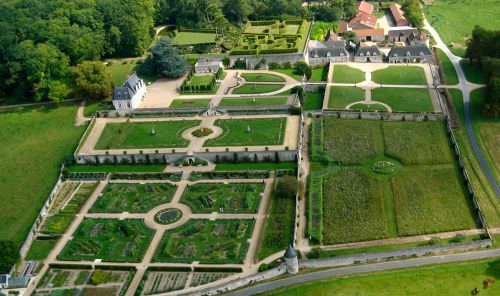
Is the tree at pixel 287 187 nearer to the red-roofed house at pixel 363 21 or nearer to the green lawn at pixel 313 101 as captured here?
the green lawn at pixel 313 101

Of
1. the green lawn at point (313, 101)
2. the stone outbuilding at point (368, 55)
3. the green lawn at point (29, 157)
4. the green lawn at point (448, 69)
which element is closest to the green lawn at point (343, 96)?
the green lawn at point (313, 101)

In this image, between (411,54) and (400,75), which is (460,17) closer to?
(411,54)

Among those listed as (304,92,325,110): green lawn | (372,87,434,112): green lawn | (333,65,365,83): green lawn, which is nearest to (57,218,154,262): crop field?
(304,92,325,110): green lawn

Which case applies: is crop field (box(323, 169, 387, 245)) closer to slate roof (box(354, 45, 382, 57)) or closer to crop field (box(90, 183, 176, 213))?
crop field (box(90, 183, 176, 213))

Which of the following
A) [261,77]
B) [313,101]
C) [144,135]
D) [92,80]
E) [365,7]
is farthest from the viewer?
[365,7]

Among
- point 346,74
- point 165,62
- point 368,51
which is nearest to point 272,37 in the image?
point 368,51

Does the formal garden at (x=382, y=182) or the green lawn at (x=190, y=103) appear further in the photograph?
the green lawn at (x=190, y=103)
